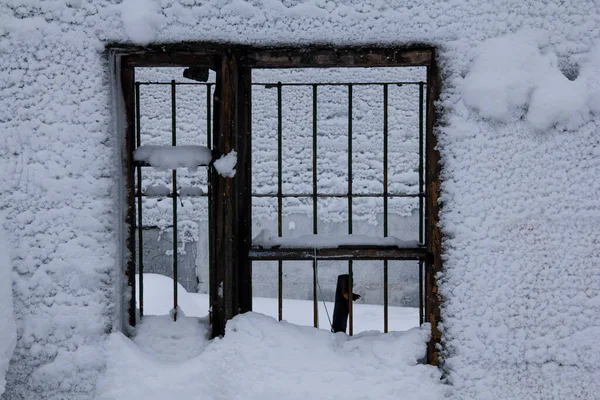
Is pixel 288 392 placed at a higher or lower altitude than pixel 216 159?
lower

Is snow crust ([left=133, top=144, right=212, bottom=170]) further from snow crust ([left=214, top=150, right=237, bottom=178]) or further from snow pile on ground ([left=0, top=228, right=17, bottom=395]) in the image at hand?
snow pile on ground ([left=0, top=228, right=17, bottom=395])

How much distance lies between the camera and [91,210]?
1972 millimetres

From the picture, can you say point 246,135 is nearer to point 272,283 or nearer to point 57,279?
point 57,279

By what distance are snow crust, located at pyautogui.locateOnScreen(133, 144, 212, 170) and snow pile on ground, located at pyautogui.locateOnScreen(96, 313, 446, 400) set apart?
642 millimetres

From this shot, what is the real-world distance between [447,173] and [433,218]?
0.18 metres

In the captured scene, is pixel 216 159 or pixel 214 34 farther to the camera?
pixel 216 159

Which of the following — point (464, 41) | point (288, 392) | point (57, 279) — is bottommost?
point (288, 392)

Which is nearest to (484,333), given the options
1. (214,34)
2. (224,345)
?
(224,345)

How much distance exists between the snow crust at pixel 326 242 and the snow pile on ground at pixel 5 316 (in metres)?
0.89

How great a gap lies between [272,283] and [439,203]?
6.18 metres

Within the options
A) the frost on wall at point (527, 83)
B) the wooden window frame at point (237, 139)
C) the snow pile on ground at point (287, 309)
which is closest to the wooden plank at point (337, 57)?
the wooden window frame at point (237, 139)

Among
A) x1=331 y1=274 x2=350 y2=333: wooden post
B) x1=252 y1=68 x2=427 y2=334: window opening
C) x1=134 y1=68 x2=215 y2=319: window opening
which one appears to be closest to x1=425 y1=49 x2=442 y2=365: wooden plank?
x1=331 y1=274 x2=350 y2=333: wooden post

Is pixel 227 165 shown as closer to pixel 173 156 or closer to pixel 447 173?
pixel 173 156

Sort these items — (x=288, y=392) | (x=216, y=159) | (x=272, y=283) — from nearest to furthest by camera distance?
(x=288, y=392)
(x=216, y=159)
(x=272, y=283)
